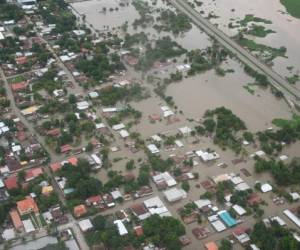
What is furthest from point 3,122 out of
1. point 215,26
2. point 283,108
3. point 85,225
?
point 215,26

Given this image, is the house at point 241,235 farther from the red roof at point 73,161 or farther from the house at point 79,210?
the red roof at point 73,161

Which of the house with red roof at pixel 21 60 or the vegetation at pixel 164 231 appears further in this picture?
the house with red roof at pixel 21 60

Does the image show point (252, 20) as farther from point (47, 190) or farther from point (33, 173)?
point (47, 190)

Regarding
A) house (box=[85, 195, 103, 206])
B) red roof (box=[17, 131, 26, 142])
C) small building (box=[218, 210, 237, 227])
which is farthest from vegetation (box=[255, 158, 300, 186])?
red roof (box=[17, 131, 26, 142])

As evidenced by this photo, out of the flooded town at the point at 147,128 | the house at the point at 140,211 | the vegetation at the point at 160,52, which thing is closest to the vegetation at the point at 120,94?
the flooded town at the point at 147,128

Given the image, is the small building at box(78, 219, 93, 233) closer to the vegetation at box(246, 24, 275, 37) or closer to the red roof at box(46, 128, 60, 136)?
the red roof at box(46, 128, 60, 136)

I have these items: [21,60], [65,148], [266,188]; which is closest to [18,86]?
[21,60]

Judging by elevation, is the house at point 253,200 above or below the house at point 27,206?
below
